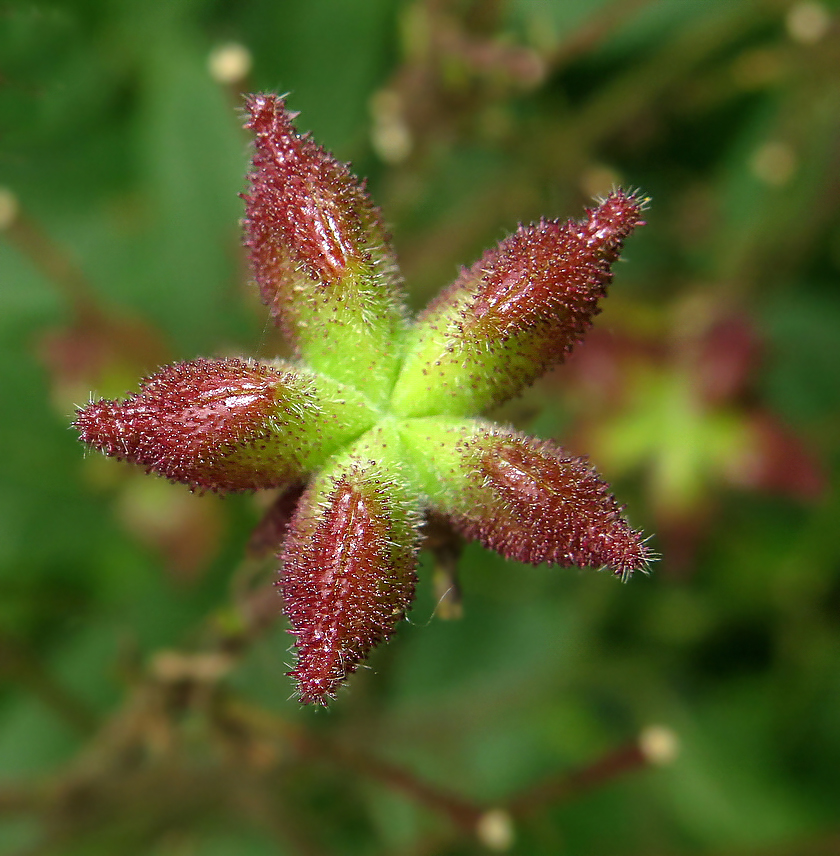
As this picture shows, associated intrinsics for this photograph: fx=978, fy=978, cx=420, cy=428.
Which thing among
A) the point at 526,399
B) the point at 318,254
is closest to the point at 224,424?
the point at 318,254

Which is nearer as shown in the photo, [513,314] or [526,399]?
[513,314]

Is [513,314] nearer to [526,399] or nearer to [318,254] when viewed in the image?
[318,254]

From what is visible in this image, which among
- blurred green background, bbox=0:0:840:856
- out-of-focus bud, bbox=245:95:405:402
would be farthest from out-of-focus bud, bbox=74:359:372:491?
blurred green background, bbox=0:0:840:856

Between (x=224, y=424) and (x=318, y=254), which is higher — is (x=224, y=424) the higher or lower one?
the lower one

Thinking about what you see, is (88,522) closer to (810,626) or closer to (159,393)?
(159,393)

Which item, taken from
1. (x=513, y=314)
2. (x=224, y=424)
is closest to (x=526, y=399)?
(x=513, y=314)

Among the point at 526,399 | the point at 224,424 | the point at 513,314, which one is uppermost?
the point at 526,399

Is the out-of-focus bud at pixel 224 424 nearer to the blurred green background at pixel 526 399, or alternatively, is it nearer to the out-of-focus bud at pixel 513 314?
the out-of-focus bud at pixel 513 314

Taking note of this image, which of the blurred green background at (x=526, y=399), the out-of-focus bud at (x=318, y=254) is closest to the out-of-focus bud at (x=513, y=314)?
the out-of-focus bud at (x=318, y=254)
